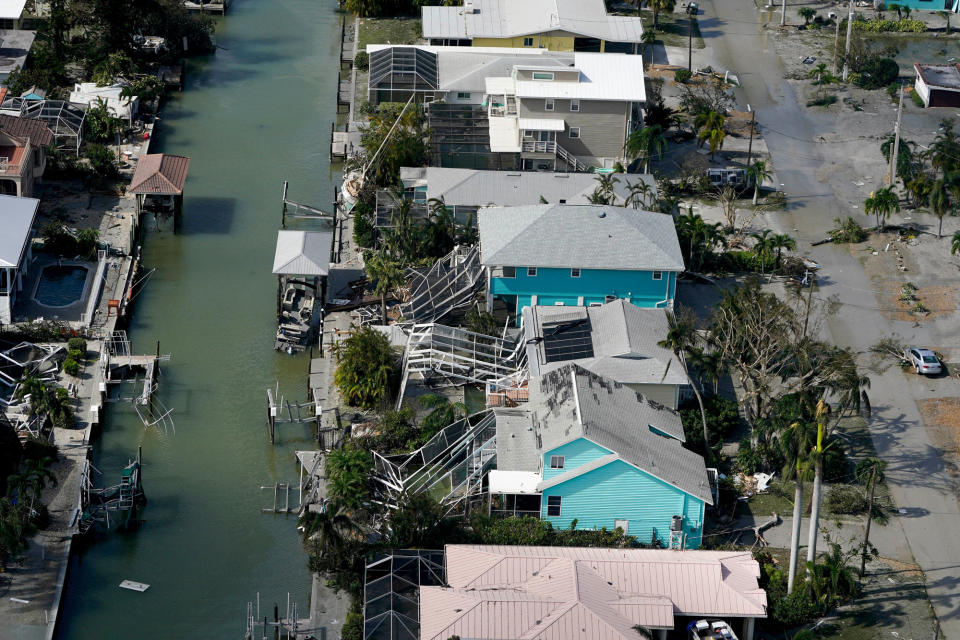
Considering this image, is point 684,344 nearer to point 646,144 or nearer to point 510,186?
point 510,186

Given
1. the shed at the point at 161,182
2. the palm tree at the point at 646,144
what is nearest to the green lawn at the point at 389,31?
the palm tree at the point at 646,144

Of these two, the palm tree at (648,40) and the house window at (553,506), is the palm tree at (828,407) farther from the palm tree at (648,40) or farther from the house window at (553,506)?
the palm tree at (648,40)

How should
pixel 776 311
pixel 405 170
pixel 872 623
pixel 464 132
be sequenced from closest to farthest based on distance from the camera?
pixel 872 623, pixel 776 311, pixel 405 170, pixel 464 132

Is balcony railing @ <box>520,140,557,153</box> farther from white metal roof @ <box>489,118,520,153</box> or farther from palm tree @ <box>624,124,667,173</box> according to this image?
palm tree @ <box>624,124,667,173</box>

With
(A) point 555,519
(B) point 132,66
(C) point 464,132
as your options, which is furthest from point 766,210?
(B) point 132,66

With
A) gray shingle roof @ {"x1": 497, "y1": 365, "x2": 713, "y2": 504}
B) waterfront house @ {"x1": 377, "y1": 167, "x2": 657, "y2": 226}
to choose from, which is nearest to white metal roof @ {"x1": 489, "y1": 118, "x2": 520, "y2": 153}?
waterfront house @ {"x1": 377, "y1": 167, "x2": 657, "y2": 226}

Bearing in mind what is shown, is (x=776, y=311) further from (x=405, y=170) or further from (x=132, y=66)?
(x=132, y=66)
